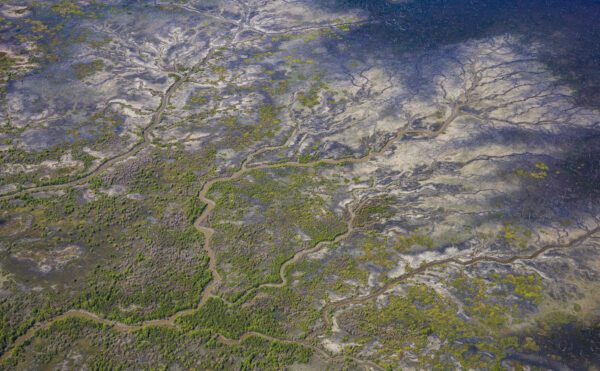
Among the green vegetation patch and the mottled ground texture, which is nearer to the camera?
the mottled ground texture

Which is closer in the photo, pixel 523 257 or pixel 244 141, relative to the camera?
pixel 523 257

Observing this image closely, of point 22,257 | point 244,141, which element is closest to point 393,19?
point 244,141

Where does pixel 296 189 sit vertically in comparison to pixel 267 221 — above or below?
above

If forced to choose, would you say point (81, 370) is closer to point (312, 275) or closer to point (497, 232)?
point (312, 275)

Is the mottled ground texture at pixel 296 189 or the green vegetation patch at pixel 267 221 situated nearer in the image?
the mottled ground texture at pixel 296 189

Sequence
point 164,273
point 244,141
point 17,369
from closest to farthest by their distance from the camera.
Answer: point 17,369
point 164,273
point 244,141

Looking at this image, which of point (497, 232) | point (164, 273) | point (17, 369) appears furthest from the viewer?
point (497, 232)

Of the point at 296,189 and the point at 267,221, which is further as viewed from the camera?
the point at 296,189

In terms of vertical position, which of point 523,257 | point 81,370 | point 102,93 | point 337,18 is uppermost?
point 337,18
